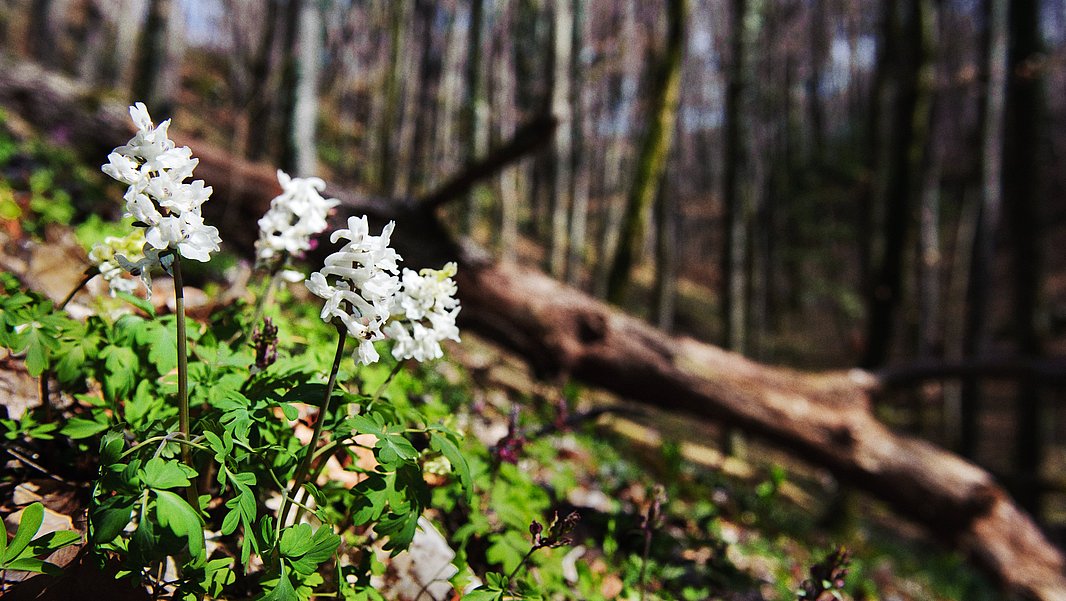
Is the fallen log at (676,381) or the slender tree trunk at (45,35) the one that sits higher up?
the slender tree trunk at (45,35)

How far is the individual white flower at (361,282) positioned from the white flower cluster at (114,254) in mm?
642

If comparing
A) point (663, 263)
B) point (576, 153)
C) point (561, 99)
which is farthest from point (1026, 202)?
point (576, 153)

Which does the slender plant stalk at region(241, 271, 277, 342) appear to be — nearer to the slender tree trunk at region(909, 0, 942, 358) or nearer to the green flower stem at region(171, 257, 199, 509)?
the green flower stem at region(171, 257, 199, 509)

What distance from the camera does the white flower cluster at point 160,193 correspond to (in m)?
1.11

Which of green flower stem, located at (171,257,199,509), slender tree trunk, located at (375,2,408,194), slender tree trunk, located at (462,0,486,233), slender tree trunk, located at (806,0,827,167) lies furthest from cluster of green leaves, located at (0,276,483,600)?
slender tree trunk, located at (806,0,827,167)

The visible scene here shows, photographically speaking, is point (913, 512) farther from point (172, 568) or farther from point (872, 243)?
point (872, 243)

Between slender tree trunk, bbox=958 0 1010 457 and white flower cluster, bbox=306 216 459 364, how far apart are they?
8.19 metres

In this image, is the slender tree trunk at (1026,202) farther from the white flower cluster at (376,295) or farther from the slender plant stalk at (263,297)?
the slender plant stalk at (263,297)

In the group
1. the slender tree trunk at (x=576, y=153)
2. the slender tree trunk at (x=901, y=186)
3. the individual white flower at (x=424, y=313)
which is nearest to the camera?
the individual white flower at (x=424, y=313)

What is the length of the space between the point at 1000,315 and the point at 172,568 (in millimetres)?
23883

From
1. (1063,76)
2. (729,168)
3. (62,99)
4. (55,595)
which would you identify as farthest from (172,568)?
(1063,76)

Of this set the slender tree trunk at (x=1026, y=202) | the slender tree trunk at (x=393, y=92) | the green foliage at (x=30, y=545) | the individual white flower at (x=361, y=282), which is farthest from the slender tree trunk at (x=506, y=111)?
the green foliage at (x=30, y=545)

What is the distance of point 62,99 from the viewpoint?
4.99 metres

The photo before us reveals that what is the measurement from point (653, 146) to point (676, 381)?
277cm
